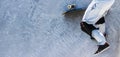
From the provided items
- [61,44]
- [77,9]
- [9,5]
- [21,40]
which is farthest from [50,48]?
[9,5]

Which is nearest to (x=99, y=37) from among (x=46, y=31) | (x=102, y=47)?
(x=102, y=47)

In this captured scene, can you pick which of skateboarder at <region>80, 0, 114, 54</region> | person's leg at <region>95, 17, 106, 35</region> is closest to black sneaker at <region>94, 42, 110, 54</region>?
skateboarder at <region>80, 0, 114, 54</region>

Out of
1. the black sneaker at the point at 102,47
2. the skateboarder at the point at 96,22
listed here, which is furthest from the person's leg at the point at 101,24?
the black sneaker at the point at 102,47

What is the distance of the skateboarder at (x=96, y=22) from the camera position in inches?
90.6

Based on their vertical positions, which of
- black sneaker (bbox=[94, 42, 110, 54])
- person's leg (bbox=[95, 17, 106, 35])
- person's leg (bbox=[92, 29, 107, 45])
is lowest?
black sneaker (bbox=[94, 42, 110, 54])

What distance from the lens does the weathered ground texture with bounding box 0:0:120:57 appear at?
2393mm

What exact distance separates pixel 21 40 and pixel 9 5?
0.38 meters

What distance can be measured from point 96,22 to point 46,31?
1.42ft

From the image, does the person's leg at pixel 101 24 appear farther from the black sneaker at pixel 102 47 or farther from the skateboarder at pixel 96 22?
the black sneaker at pixel 102 47

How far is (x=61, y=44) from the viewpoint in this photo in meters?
2.43

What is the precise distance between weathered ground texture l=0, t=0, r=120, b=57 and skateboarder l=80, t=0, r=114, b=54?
6 cm

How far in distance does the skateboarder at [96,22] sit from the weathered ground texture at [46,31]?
2.5 inches

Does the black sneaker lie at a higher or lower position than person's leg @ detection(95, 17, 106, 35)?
lower

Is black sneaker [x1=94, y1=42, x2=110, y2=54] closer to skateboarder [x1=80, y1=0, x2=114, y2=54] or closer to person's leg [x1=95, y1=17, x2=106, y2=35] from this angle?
skateboarder [x1=80, y1=0, x2=114, y2=54]
